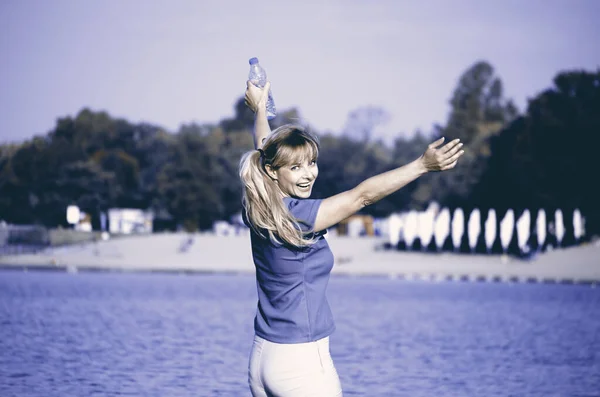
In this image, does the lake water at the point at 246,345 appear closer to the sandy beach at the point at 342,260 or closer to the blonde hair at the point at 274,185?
the blonde hair at the point at 274,185

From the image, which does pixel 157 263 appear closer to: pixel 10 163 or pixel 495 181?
pixel 495 181

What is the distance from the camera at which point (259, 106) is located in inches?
203

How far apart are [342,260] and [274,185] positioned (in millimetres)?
64133

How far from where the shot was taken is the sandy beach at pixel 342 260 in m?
60.6

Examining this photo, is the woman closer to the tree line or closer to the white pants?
the white pants

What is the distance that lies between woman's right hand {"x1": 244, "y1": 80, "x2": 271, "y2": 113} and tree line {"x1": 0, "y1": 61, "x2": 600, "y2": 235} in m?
64.9

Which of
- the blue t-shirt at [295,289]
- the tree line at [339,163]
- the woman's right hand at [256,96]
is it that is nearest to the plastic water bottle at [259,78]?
the woman's right hand at [256,96]

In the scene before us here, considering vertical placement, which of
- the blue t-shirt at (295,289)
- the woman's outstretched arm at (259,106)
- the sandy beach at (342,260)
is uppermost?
the woman's outstretched arm at (259,106)

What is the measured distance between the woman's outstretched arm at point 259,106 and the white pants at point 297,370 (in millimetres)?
1042

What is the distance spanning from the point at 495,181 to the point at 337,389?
234 ft

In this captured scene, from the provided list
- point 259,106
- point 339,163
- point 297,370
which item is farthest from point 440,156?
point 339,163

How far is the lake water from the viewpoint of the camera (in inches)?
534

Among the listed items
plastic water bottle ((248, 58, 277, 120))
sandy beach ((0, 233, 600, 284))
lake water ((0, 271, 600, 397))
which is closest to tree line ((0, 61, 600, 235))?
sandy beach ((0, 233, 600, 284))

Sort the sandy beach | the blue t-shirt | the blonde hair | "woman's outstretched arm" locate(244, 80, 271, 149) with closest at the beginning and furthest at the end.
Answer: the blonde hair < the blue t-shirt < "woman's outstretched arm" locate(244, 80, 271, 149) < the sandy beach
